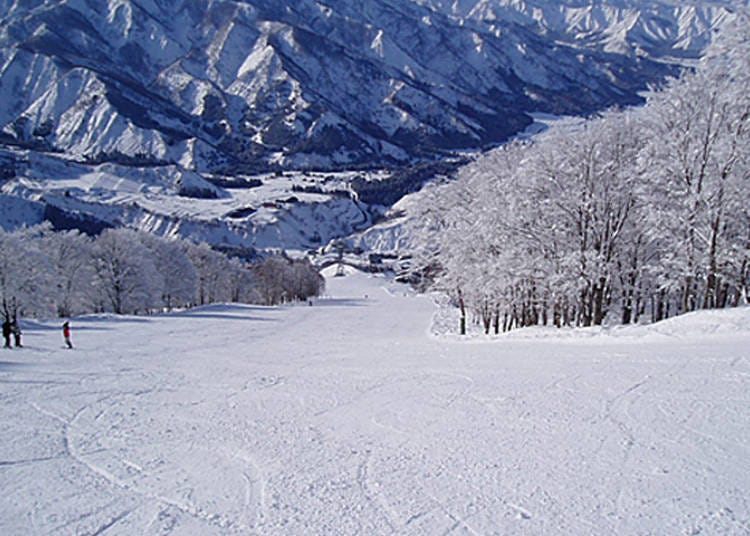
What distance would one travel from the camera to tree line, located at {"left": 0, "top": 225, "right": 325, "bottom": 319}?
5056 centimetres

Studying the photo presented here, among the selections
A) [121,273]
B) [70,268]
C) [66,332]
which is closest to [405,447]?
[66,332]

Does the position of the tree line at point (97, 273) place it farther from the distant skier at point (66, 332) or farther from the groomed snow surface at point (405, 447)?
the groomed snow surface at point (405, 447)

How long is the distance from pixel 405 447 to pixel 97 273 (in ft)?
218

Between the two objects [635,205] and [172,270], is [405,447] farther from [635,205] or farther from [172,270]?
[172,270]

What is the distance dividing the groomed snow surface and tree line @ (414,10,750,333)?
762 cm

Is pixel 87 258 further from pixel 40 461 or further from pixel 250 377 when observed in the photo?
pixel 40 461

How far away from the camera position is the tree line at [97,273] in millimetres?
50562

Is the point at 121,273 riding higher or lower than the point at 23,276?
higher

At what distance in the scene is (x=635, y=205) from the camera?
2611 centimetres

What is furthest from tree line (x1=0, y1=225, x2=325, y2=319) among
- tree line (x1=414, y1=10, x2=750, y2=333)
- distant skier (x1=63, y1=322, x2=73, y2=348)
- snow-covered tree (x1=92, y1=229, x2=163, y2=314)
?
tree line (x1=414, y1=10, x2=750, y2=333)

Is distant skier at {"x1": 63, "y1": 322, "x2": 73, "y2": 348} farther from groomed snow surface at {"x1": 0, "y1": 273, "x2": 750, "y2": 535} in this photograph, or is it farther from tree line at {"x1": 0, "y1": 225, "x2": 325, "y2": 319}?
tree line at {"x1": 0, "y1": 225, "x2": 325, "y2": 319}

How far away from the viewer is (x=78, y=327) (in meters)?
38.7

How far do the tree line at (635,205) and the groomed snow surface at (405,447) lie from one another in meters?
7.62

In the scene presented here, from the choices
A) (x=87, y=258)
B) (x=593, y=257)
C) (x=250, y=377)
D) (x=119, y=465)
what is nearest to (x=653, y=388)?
(x=119, y=465)
